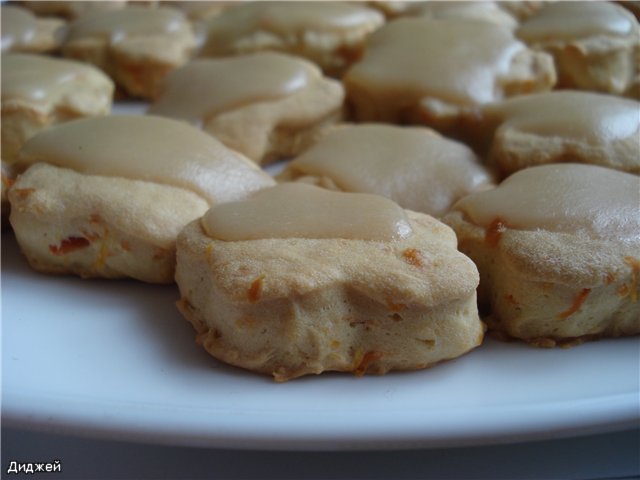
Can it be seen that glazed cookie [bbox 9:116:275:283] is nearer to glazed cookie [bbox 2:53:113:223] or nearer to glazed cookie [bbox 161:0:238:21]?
glazed cookie [bbox 2:53:113:223]

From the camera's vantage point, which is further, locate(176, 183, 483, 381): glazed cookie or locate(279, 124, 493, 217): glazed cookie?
locate(279, 124, 493, 217): glazed cookie

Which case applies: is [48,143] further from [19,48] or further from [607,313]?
[607,313]

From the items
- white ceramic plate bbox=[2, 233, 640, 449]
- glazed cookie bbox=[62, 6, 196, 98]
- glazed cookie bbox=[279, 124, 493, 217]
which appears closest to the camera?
white ceramic plate bbox=[2, 233, 640, 449]

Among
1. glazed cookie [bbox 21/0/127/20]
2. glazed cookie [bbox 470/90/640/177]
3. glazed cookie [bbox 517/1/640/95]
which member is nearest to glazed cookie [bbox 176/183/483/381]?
glazed cookie [bbox 470/90/640/177]

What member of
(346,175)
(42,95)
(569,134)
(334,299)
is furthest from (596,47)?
(42,95)

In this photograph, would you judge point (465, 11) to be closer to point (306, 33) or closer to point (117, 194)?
point (306, 33)

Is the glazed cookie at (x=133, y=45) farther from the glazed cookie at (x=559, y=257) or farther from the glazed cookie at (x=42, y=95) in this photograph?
the glazed cookie at (x=559, y=257)

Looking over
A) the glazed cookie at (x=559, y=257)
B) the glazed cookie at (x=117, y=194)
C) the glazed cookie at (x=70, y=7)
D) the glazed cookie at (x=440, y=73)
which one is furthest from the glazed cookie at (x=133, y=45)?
the glazed cookie at (x=559, y=257)
